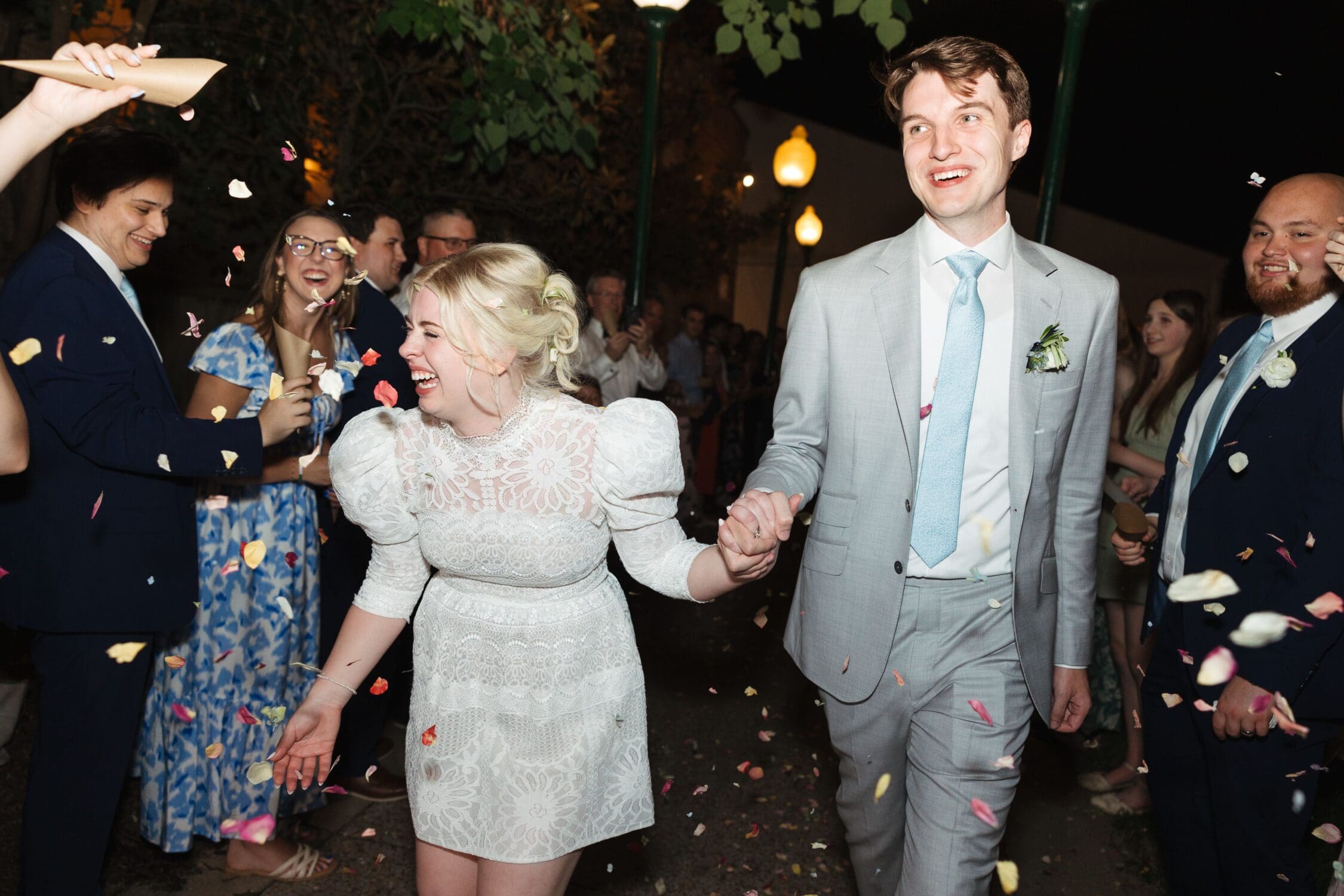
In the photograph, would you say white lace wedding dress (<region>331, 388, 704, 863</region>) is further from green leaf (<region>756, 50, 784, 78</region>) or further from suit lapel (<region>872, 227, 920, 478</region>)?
green leaf (<region>756, 50, 784, 78</region>)

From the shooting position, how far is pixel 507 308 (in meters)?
2.42

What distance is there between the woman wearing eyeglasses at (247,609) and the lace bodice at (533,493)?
1.16 meters

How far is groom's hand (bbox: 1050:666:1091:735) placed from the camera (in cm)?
290

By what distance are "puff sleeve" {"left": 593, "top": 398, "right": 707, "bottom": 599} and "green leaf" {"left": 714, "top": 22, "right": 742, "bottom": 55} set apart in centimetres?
247

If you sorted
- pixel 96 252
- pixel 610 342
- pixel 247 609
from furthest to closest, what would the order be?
pixel 610 342
pixel 247 609
pixel 96 252

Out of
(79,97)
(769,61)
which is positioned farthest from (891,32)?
(79,97)

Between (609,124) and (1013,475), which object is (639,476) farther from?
(609,124)

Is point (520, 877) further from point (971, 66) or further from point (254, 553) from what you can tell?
point (971, 66)

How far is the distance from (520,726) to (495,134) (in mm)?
4070

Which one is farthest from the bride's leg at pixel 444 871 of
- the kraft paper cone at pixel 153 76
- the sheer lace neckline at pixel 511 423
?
the kraft paper cone at pixel 153 76

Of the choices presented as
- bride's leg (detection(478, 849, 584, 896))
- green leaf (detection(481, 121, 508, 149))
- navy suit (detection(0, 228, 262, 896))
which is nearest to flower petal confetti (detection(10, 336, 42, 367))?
navy suit (detection(0, 228, 262, 896))

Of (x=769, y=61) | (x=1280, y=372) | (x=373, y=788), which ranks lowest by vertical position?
(x=373, y=788)

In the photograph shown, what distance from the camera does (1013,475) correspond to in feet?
8.81

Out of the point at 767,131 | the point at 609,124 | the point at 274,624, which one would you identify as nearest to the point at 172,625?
the point at 274,624
